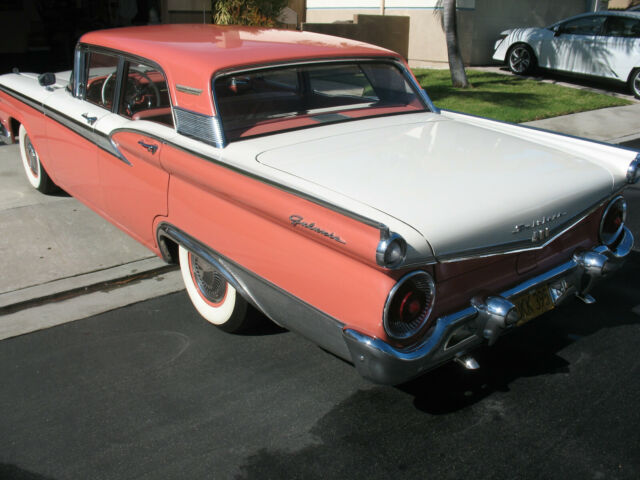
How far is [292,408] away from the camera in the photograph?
10.0 ft

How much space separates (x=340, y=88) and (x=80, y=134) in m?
1.85

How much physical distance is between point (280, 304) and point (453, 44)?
958cm

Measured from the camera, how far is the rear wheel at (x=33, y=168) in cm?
557

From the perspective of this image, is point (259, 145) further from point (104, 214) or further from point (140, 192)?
point (104, 214)

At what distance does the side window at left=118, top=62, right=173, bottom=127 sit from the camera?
390 centimetres

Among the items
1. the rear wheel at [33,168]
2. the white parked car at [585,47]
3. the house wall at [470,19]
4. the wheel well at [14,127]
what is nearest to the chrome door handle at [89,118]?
the rear wheel at [33,168]

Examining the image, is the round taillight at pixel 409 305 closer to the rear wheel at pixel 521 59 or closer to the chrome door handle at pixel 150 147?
the chrome door handle at pixel 150 147

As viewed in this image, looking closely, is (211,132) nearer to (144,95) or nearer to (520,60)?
(144,95)

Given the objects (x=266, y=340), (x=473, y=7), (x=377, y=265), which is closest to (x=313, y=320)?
(x=377, y=265)

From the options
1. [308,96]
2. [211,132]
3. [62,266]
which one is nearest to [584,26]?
[308,96]

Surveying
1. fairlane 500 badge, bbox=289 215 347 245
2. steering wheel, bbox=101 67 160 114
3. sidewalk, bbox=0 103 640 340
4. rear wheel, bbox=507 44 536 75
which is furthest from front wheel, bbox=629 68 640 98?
fairlane 500 badge, bbox=289 215 347 245

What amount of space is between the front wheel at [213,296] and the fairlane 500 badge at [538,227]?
1517 mm

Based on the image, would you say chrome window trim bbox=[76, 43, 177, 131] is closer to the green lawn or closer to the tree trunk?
the green lawn

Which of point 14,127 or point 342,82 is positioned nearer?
point 342,82
